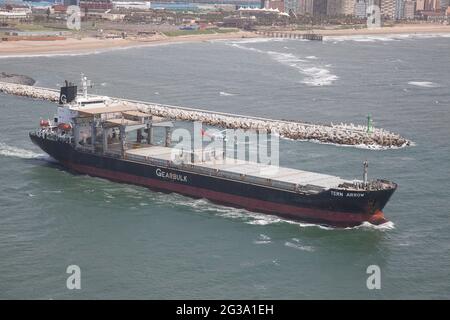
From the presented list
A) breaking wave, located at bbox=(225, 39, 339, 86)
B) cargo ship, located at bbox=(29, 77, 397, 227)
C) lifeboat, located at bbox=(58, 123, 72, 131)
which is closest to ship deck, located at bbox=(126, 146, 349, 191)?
cargo ship, located at bbox=(29, 77, 397, 227)

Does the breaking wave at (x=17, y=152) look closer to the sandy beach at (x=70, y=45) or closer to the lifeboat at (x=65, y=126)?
the lifeboat at (x=65, y=126)

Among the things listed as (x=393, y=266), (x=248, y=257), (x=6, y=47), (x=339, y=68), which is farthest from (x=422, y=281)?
(x=6, y=47)

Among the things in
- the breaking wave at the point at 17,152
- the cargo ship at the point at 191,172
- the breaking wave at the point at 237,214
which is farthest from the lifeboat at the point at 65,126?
the breaking wave at the point at 237,214

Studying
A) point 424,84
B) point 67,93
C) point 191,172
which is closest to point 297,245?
point 191,172

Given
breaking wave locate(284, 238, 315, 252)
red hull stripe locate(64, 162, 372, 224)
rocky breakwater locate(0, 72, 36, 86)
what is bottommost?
breaking wave locate(284, 238, 315, 252)

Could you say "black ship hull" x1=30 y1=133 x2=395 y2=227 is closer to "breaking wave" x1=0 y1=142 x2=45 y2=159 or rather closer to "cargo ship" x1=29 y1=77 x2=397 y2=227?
"cargo ship" x1=29 y1=77 x2=397 y2=227

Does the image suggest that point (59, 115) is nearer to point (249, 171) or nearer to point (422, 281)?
point (249, 171)
